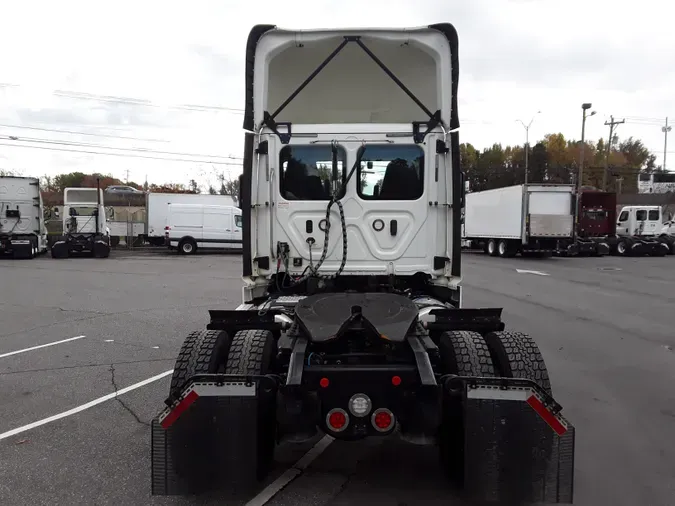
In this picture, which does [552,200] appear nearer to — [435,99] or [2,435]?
[435,99]

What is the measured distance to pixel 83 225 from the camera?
24688mm

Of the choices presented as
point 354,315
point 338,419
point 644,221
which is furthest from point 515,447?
point 644,221

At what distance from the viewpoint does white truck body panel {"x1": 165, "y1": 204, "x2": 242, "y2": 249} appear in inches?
1034

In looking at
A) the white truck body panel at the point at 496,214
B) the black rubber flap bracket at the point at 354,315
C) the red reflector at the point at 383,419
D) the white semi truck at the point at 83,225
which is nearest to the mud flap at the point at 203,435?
the black rubber flap bracket at the point at 354,315

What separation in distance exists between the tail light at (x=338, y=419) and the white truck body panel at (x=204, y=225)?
24.4 m

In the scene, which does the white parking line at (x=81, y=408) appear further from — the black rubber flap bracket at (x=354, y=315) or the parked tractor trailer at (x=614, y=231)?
the parked tractor trailer at (x=614, y=231)

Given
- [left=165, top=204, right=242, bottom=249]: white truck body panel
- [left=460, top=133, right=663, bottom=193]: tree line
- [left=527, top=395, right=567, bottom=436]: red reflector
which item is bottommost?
[left=527, top=395, right=567, bottom=436]: red reflector

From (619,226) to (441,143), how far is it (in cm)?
3036

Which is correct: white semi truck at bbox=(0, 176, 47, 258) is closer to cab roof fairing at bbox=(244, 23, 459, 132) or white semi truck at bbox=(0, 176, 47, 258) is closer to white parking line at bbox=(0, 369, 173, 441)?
white parking line at bbox=(0, 369, 173, 441)

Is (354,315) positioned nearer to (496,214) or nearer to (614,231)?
(496,214)

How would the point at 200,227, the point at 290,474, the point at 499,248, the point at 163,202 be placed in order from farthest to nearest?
the point at 163,202 < the point at 499,248 < the point at 200,227 < the point at 290,474

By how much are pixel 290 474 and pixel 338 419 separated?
3.17ft

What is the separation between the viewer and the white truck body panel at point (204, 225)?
2627 cm

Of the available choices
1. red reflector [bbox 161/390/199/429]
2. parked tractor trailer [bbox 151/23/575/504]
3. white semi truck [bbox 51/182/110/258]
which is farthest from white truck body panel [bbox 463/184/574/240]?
red reflector [bbox 161/390/199/429]
